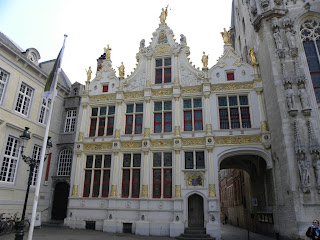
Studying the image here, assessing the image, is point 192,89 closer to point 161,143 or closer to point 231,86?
point 231,86

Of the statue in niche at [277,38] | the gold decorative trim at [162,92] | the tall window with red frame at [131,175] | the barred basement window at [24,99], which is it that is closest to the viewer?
the statue in niche at [277,38]

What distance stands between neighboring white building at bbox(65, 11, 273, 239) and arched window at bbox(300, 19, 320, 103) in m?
3.33

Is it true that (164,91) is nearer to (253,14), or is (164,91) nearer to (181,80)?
(181,80)

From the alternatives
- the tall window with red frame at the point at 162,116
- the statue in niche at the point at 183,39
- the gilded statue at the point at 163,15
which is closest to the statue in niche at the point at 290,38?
the statue in niche at the point at 183,39

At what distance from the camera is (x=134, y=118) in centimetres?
1944

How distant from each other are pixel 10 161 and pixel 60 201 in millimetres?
5201

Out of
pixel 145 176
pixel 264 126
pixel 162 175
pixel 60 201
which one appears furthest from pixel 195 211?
pixel 60 201

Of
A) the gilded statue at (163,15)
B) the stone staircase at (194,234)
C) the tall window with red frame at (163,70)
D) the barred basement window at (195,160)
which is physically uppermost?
the gilded statue at (163,15)

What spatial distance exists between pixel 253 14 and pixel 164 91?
8747mm

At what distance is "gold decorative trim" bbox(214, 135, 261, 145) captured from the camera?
16719mm

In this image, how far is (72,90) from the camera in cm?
2234

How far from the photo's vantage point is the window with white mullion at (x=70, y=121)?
21.3 m

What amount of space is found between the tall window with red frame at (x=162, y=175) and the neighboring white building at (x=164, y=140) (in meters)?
0.07

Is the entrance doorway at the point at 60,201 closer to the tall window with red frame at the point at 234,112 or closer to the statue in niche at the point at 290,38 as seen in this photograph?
the tall window with red frame at the point at 234,112
